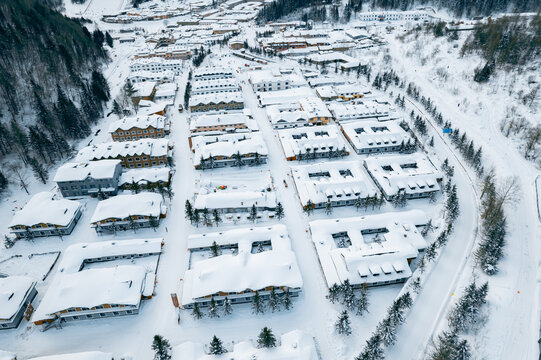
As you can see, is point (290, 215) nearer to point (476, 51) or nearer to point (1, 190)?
point (1, 190)

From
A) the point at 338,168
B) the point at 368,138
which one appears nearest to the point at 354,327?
the point at 338,168

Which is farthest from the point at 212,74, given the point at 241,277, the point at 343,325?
the point at 343,325

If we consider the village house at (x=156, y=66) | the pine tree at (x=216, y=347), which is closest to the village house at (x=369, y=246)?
the pine tree at (x=216, y=347)

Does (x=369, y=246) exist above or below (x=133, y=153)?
below

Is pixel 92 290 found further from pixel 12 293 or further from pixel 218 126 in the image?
pixel 218 126

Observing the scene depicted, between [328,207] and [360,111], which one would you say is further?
[360,111]
